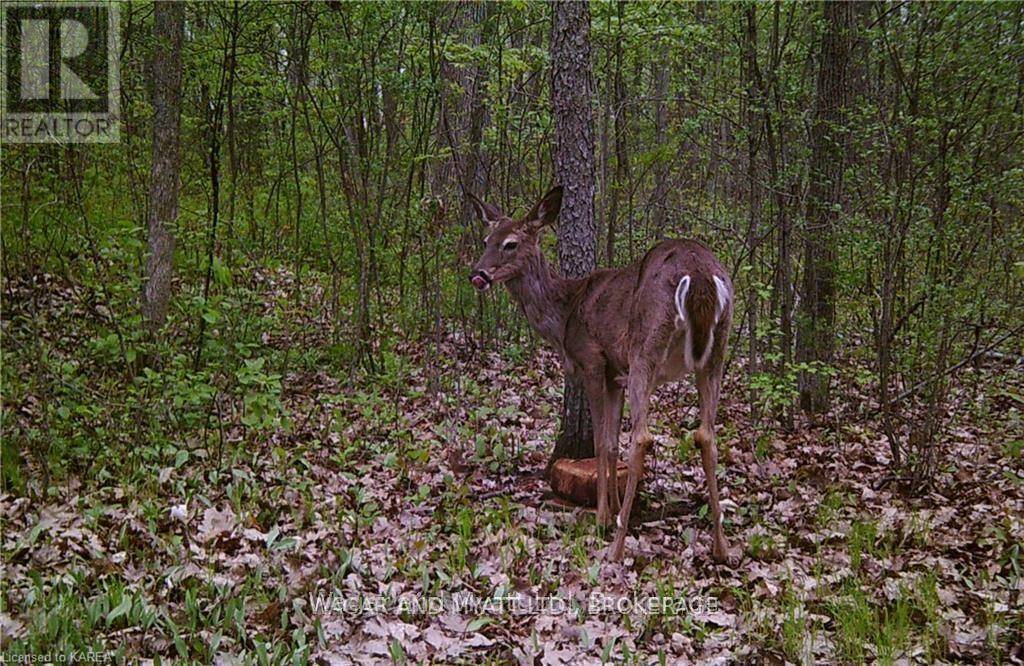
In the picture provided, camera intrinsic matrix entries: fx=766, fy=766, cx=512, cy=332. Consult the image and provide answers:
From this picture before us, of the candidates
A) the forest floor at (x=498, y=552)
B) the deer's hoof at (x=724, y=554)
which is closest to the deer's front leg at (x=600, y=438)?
the forest floor at (x=498, y=552)

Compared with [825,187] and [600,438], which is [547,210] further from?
[825,187]

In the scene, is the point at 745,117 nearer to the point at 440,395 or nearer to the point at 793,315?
the point at 793,315

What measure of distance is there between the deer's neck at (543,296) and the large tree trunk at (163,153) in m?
3.72

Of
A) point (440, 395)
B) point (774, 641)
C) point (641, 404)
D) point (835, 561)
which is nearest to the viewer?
point (774, 641)

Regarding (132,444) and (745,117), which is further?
(745,117)

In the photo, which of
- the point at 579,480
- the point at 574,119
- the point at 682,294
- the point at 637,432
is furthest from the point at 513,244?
the point at 579,480

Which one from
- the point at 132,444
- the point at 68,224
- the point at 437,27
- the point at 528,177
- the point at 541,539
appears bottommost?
the point at 541,539

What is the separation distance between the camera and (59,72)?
6863 mm

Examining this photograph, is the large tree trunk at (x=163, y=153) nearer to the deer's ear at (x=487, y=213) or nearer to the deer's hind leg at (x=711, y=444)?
the deer's ear at (x=487, y=213)

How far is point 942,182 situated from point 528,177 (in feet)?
19.0

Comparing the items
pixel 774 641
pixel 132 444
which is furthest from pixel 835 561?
pixel 132 444

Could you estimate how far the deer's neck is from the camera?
579 centimetres

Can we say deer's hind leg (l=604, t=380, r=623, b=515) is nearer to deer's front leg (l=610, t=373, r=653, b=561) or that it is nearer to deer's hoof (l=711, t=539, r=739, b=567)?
deer's front leg (l=610, t=373, r=653, b=561)

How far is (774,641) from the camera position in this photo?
3746mm
